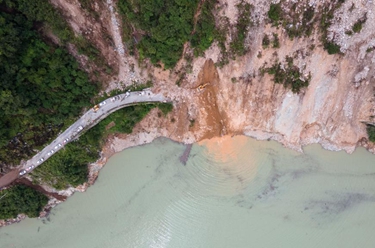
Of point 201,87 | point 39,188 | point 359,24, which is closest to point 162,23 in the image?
point 201,87

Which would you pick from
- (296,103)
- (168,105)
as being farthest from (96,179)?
(296,103)

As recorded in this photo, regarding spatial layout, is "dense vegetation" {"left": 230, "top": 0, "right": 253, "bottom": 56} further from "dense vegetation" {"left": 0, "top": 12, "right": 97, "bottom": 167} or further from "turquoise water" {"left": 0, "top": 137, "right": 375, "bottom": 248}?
"dense vegetation" {"left": 0, "top": 12, "right": 97, "bottom": 167}

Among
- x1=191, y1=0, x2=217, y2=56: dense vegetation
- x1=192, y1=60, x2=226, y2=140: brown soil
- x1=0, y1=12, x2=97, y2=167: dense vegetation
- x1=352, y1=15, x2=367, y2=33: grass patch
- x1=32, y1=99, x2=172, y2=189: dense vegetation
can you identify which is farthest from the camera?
x1=32, y1=99, x2=172, y2=189: dense vegetation

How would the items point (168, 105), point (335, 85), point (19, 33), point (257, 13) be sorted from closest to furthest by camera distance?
point (19, 33)
point (257, 13)
point (335, 85)
point (168, 105)

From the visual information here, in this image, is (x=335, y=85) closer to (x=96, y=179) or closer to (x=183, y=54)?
(x=183, y=54)

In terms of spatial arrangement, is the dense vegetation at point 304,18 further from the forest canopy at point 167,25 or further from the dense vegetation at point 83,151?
the dense vegetation at point 83,151

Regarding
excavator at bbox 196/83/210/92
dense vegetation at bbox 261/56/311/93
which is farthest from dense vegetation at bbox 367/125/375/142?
excavator at bbox 196/83/210/92
